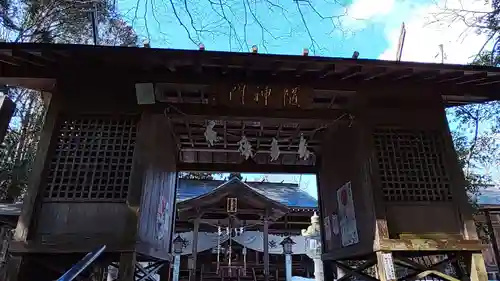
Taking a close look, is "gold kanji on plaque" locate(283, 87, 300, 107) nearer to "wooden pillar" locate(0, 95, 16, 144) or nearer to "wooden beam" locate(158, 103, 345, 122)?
"wooden beam" locate(158, 103, 345, 122)

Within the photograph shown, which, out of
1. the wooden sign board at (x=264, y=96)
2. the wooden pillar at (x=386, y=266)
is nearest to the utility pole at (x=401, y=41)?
the wooden sign board at (x=264, y=96)

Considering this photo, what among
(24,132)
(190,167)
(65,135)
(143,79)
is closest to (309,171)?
(190,167)

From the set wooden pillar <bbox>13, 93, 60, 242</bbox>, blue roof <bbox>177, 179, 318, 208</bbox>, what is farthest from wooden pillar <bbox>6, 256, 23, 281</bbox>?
blue roof <bbox>177, 179, 318, 208</bbox>

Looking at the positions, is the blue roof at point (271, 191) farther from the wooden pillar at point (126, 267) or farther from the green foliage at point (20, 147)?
the wooden pillar at point (126, 267)

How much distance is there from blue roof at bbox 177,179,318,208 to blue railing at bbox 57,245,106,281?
12.7 meters

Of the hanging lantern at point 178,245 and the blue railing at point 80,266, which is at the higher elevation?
the hanging lantern at point 178,245

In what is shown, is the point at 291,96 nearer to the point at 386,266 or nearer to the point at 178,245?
the point at 386,266

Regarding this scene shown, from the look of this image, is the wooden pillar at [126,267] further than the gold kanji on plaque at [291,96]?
No

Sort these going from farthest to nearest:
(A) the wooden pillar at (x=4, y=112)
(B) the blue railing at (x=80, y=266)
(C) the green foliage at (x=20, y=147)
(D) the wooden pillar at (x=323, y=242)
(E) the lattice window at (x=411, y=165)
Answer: (C) the green foliage at (x=20, y=147) < (D) the wooden pillar at (x=323, y=242) < (E) the lattice window at (x=411, y=165) < (B) the blue railing at (x=80, y=266) < (A) the wooden pillar at (x=4, y=112)

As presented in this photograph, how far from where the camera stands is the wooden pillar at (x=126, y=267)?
3738mm

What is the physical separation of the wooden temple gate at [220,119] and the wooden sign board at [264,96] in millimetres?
14

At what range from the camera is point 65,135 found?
14.6 ft

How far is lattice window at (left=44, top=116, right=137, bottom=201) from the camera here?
165 inches

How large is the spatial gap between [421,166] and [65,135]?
4.81 metres
